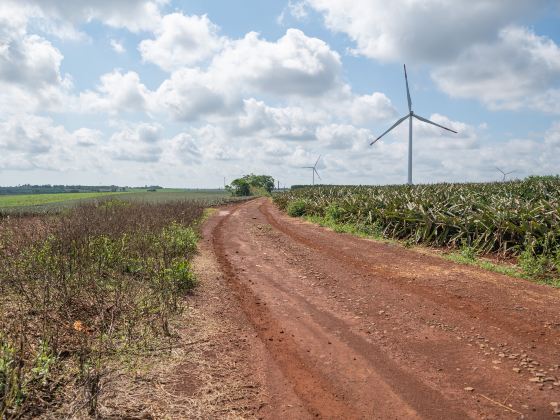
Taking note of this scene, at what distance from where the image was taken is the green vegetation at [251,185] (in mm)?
82875

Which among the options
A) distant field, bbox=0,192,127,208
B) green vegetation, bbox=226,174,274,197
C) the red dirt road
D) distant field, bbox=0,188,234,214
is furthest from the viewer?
green vegetation, bbox=226,174,274,197

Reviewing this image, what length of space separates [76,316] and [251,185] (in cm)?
8472

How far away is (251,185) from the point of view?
91000mm

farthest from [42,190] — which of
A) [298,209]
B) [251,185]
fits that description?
[298,209]

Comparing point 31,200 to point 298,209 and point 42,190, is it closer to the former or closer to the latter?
point 298,209

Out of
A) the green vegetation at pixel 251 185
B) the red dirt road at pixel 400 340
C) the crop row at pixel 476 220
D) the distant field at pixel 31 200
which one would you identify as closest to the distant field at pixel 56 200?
the distant field at pixel 31 200

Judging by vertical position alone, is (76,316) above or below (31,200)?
below

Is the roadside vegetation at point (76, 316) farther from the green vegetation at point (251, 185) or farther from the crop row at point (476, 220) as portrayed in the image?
the green vegetation at point (251, 185)

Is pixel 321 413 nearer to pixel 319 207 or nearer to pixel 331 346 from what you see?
pixel 331 346

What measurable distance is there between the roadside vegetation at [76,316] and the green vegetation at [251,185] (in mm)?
71304

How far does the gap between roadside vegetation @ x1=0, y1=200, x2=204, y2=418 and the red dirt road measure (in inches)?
63.2

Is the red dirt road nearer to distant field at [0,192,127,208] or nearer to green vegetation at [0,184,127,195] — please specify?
distant field at [0,192,127,208]

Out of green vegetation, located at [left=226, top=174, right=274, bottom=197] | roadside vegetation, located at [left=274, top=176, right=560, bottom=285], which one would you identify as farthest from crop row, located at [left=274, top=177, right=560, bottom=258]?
green vegetation, located at [left=226, top=174, right=274, bottom=197]

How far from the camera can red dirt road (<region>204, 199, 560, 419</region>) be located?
4.26 metres
